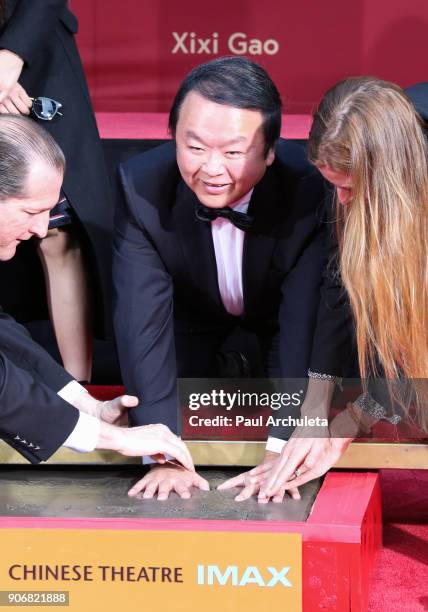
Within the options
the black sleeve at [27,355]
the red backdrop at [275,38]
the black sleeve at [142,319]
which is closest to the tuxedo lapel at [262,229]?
the black sleeve at [142,319]

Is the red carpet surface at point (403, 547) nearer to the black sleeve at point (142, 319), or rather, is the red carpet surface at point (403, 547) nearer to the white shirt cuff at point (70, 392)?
the black sleeve at point (142, 319)

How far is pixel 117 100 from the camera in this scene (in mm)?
3951

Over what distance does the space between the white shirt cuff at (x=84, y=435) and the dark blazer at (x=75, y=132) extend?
22.7 inches

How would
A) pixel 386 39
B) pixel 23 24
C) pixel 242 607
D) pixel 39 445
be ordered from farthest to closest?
pixel 386 39, pixel 23 24, pixel 39 445, pixel 242 607

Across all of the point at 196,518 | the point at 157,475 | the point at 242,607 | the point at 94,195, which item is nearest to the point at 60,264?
the point at 94,195

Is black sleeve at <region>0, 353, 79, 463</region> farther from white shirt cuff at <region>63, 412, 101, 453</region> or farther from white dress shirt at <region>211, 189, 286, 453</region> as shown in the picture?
white dress shirt at <region>211, 189, 286, 453</region>

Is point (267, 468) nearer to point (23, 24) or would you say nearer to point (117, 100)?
point (23, 24)

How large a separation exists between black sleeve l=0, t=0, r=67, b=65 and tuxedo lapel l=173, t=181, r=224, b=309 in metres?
0.44

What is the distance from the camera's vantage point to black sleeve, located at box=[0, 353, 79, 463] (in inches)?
85.0

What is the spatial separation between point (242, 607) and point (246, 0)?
227 cm

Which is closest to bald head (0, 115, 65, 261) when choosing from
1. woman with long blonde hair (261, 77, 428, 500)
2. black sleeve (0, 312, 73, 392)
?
black sleeve (0, 312, 73, 392)

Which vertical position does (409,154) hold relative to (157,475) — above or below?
above

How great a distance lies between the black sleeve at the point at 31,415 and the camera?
7.08 feet

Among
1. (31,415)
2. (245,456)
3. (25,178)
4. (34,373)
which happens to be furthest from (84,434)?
(25,178)
